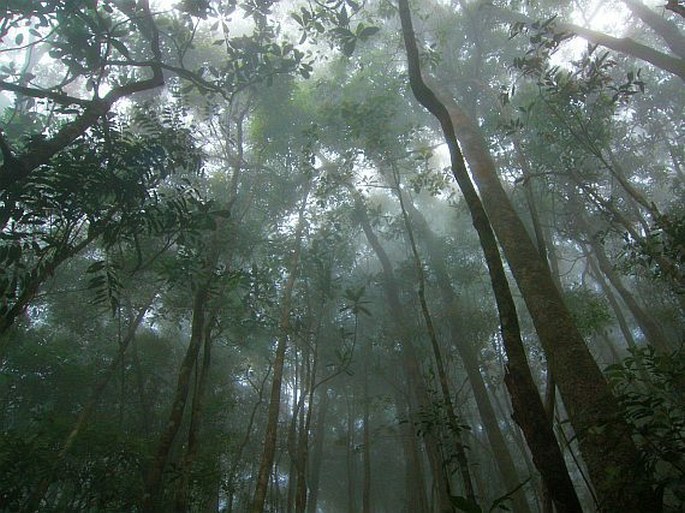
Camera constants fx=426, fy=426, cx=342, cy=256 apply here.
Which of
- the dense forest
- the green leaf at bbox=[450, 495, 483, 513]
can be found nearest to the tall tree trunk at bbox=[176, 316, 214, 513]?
the dense forest

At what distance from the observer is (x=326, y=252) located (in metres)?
8.05

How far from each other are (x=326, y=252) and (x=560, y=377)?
5.30 m

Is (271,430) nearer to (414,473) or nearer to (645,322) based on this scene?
(414,473)

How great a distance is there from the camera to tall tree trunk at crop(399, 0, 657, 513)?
1521 millimetres

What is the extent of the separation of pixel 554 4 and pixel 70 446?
14.8 metres

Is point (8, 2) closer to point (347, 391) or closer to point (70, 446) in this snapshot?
point (70, 446)

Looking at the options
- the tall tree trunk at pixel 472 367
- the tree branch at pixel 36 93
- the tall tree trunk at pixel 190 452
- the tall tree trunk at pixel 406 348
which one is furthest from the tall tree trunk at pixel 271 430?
the tree branch at pixel 36 93

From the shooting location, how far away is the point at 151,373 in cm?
A: 1109

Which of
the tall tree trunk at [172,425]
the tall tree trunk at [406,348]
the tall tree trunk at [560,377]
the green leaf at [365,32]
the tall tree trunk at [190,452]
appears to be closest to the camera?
the tall tree trunk at [560,377]

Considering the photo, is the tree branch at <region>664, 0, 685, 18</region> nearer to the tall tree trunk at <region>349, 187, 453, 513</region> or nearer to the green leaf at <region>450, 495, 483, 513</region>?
the green leaf at <region>450, 495, 483, 513</region>

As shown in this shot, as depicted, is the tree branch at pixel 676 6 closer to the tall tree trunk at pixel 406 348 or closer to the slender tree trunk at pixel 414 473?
the slender tree trunk at pixel 414 473

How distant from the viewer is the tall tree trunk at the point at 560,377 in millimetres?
1521

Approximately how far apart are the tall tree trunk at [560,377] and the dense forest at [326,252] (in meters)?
0.02

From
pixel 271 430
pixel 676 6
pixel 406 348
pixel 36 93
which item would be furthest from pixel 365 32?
pixel 406 348
